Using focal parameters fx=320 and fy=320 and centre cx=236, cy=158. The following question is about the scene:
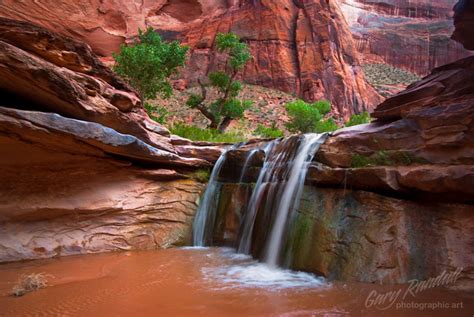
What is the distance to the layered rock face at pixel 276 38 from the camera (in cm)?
3203

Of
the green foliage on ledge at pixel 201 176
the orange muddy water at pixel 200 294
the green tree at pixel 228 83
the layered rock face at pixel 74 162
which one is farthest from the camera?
the green tree at pixel 228 83

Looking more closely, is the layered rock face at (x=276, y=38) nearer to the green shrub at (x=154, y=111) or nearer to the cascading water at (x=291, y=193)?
the green shrub at (x=154, y=111)

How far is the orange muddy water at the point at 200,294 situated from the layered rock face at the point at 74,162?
3.72ft

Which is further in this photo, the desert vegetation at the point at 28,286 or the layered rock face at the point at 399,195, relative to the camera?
the layered rock face at the point at 399,195

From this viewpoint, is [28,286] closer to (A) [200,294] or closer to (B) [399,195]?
(A) [200,294]

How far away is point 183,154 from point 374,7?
59.9 meters

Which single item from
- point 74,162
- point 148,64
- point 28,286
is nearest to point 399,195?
point 28,286

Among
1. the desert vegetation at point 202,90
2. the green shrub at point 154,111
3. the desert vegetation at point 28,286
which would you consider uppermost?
the desert vegetation at point 202,90

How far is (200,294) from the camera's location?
420cm

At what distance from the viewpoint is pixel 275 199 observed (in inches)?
275

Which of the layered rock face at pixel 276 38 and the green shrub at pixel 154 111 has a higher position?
the layered rock face at pixel 276 38

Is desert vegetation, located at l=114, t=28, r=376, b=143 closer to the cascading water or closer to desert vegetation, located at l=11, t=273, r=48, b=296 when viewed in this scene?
the cascading water

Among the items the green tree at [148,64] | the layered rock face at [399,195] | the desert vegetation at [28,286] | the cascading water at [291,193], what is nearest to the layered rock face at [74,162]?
the desert vegetation at [28,286]

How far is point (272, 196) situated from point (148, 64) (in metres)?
10.9
